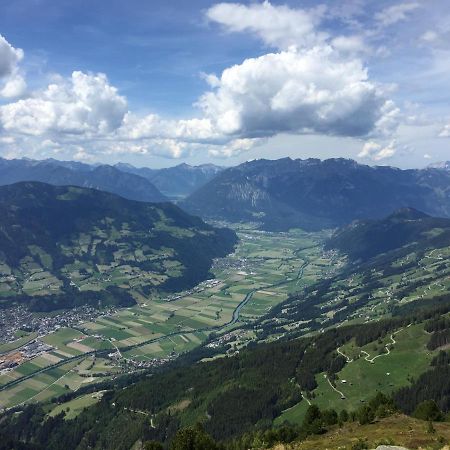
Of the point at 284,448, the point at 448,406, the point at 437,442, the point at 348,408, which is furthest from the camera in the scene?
the point at 348,408

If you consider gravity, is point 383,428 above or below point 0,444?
above

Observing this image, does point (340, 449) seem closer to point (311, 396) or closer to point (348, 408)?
point (348, 408)

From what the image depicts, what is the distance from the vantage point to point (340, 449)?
200 ft

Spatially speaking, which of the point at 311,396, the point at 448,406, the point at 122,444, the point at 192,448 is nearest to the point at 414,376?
the point at 448,406

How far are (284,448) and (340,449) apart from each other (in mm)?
11352

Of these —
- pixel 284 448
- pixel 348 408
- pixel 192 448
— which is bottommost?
pixel 348 408

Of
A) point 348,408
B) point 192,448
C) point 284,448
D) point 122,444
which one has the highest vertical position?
point 284,448

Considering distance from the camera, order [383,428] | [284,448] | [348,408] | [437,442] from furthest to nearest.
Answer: [348,408]
[383,428]
[284,448]
[437,442]

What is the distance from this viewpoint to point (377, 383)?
196 metres

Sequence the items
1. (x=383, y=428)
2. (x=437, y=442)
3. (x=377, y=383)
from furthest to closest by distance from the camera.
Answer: (x=377, y=383) → (x=383, y=428) → (x=437, y=442)

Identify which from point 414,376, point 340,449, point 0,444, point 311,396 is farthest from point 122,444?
point 340,449

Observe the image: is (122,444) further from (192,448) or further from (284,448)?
(284,448)

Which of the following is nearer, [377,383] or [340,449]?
[340,449]

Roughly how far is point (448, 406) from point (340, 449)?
127m
